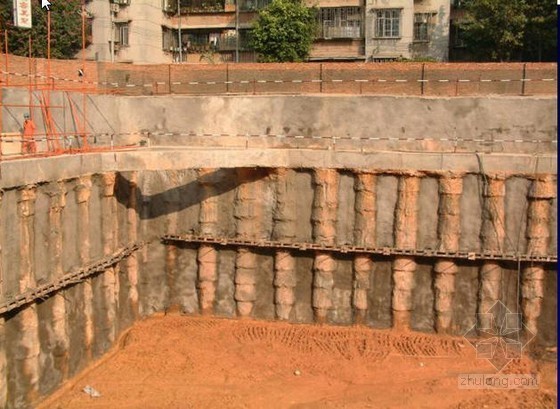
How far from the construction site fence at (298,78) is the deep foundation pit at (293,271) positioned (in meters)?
3.81

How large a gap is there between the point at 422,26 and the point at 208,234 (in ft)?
69.5

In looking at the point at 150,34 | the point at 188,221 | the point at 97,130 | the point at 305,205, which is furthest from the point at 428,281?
the point at 150,34

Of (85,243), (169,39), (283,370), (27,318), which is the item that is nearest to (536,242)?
(283,370)

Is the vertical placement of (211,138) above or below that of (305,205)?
above

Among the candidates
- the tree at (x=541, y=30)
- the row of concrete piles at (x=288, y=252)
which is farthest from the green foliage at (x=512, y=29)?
the row of concrete piles at (x=288, y=252)

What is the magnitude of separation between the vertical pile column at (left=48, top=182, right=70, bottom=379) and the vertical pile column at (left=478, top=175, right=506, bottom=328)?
8622 millimetres

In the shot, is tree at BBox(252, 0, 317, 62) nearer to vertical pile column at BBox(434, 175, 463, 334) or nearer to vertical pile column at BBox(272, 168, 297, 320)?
vertical pile column at BBox(272, 168, 297, 320)

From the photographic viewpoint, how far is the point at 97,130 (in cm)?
1572

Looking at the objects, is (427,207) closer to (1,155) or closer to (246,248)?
(246,248)

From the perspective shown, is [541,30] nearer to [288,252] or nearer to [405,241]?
[405,241]

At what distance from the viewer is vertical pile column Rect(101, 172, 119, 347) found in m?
13.7

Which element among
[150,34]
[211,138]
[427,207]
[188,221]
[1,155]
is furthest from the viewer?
[150,34]

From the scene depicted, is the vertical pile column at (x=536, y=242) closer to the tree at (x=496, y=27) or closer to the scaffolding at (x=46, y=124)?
the scaffolding at (x=46, y=124)

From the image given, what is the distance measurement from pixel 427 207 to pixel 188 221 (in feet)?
18.0
